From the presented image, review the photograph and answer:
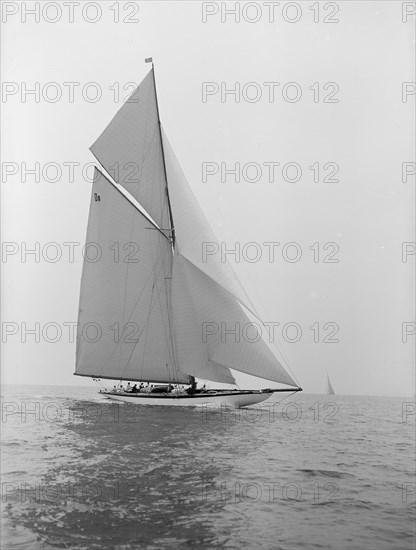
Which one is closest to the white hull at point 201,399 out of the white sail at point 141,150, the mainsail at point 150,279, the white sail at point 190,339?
the mainsail at point 150,279

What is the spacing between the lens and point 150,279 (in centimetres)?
3197

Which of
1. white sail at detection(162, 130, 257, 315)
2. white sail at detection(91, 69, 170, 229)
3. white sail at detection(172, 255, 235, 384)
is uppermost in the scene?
white sail at detection(91, 69, 170, 229)

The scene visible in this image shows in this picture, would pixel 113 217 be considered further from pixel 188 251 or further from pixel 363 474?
pixel 363 474

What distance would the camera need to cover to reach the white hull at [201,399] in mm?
30328

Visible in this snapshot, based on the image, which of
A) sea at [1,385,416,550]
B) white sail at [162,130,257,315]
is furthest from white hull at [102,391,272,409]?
sea at [1,385,416,550]

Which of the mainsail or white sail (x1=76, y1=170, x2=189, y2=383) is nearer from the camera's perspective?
the mainsail

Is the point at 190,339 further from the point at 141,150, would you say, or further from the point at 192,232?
the point at 141,150

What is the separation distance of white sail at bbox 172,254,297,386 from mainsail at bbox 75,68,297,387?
55 millimetres

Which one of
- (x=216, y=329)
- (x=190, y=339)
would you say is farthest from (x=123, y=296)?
(x=216, y=329)

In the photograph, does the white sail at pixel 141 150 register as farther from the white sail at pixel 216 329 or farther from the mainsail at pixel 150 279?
the white sail at pixel 216 329

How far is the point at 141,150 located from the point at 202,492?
2663 cm

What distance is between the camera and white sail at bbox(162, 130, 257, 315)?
28016mm

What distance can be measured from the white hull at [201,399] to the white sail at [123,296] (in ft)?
4.08

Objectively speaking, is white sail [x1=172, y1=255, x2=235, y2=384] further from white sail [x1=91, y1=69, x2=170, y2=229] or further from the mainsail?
white sail [x1=91, y1=69, x2=170, y2=229]
